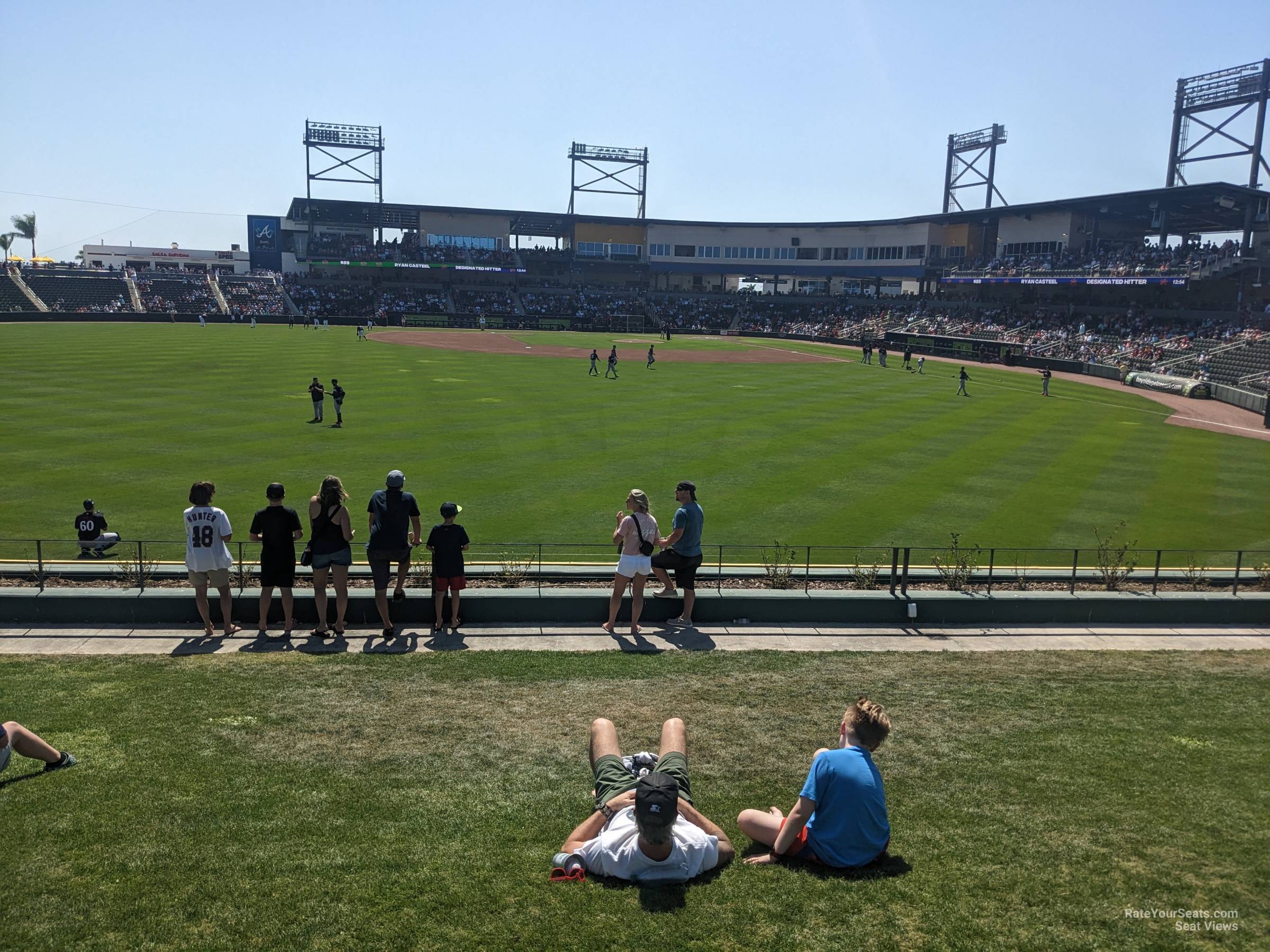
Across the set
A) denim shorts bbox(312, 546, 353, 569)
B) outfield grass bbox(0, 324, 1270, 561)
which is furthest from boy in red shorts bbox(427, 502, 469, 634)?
outfield grass bbox(0, 324, 1270, 561)

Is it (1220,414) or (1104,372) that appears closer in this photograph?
(1220,414)

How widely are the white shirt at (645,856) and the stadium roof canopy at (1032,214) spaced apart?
7061 centimetres

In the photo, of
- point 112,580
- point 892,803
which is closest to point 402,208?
point 112,580

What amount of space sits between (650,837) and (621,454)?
19.7m

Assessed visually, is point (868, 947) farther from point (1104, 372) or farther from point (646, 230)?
point (646, 230)

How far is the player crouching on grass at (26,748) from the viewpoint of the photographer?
242 inches

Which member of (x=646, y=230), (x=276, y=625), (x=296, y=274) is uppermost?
(x=646, y=230)

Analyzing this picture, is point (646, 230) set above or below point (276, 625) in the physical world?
above

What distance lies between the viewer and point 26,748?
6227mm

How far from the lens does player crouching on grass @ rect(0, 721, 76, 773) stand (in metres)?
6.14

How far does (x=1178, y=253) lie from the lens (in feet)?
212

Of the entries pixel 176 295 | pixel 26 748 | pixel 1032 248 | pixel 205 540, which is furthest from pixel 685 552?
pixel 176 295

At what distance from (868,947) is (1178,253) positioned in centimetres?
7373

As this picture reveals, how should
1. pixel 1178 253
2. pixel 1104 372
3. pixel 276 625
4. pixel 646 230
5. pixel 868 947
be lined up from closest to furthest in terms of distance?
pixel 868 947 → pixel 276 625 → pixel 1104 372 → pixel 1178 253 → pixel 646 230
